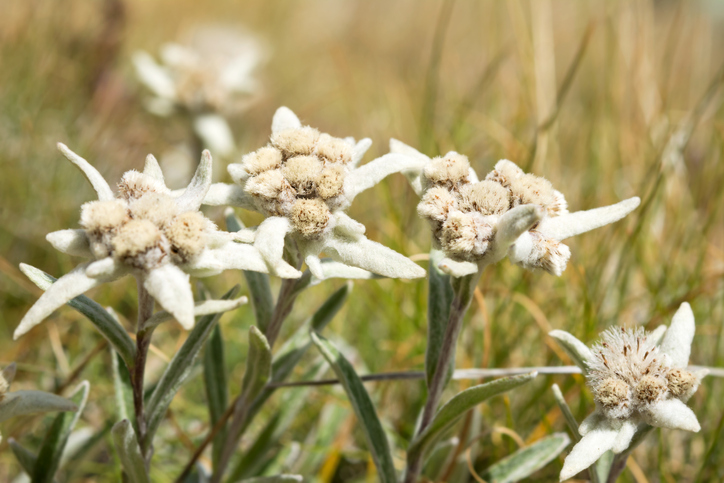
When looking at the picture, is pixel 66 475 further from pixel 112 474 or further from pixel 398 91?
pixel 398 91

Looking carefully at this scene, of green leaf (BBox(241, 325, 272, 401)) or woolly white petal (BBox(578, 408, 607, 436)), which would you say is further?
green leaf (BBox(241, 325, 272, 401))

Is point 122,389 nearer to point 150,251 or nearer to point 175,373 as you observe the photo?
point 175,373

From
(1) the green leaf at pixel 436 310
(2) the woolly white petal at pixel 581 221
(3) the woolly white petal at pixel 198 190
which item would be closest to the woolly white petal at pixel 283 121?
(3) the woolly white petal at pixel 198 190

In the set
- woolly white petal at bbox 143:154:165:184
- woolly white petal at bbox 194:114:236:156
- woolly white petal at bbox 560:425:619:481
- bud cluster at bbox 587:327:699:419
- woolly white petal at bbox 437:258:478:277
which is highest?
woolly white petal at bbox 194:114:236:156

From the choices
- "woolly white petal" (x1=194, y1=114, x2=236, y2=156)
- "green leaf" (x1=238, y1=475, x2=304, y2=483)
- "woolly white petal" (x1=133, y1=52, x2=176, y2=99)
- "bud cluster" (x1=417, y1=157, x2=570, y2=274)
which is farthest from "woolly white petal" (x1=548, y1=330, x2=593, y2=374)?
"woolly white petal" (x1=133, y1=52, x2=176, y2=99)

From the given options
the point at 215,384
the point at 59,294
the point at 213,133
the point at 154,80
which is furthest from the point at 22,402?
the point at 154,80

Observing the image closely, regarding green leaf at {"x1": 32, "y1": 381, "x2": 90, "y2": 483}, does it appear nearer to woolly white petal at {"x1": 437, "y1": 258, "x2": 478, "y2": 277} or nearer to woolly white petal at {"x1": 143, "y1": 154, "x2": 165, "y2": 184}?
woolly white petal at {"x1": 143, "y1": 154, "x2": 165, "y2": 184}

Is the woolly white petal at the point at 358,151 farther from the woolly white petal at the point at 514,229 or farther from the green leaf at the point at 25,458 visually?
the green leaf at the point at 25,458
